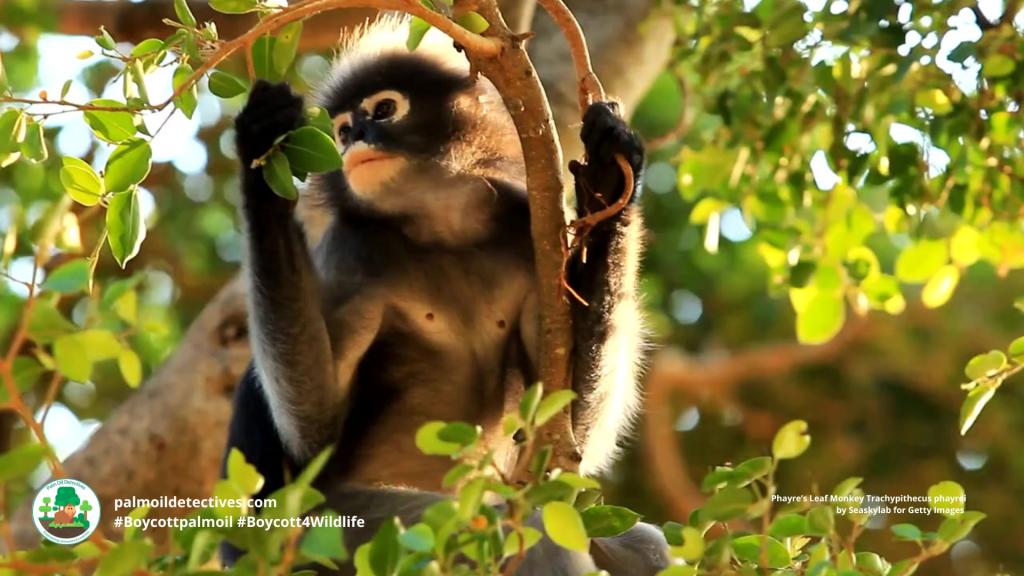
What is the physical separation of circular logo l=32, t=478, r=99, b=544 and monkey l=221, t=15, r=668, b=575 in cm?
62

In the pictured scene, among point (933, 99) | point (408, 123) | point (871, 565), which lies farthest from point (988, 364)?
point (408, 123)

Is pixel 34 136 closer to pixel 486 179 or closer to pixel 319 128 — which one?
pixel 319 128

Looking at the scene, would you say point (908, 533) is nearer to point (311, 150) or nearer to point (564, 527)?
point (564, 527)

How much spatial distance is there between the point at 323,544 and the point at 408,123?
219 cm

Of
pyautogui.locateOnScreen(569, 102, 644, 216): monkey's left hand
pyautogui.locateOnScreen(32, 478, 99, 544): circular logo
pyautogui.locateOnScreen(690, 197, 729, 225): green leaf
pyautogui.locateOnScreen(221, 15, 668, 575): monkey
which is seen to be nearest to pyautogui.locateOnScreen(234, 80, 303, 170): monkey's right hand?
pyautogui.locateOnScreen(221, 15, 668, 575): monkey

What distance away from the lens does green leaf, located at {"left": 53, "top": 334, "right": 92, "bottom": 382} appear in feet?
5.64

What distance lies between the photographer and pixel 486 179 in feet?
12.4

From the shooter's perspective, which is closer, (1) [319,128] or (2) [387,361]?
(1) [319,128]

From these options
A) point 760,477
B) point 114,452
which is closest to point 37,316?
point 760,477

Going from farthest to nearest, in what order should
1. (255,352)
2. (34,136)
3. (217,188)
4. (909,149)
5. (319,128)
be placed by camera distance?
(217,188) → (909,149) → (255,352) → (319,128) → (34,136)

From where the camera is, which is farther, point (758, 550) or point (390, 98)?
point (390, 98)

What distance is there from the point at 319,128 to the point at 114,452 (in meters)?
2.70

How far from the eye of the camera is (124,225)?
2299 mm

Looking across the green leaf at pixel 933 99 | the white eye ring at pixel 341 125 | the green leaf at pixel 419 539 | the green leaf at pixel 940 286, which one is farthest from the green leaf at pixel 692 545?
the green leaf at pixel 933 99
